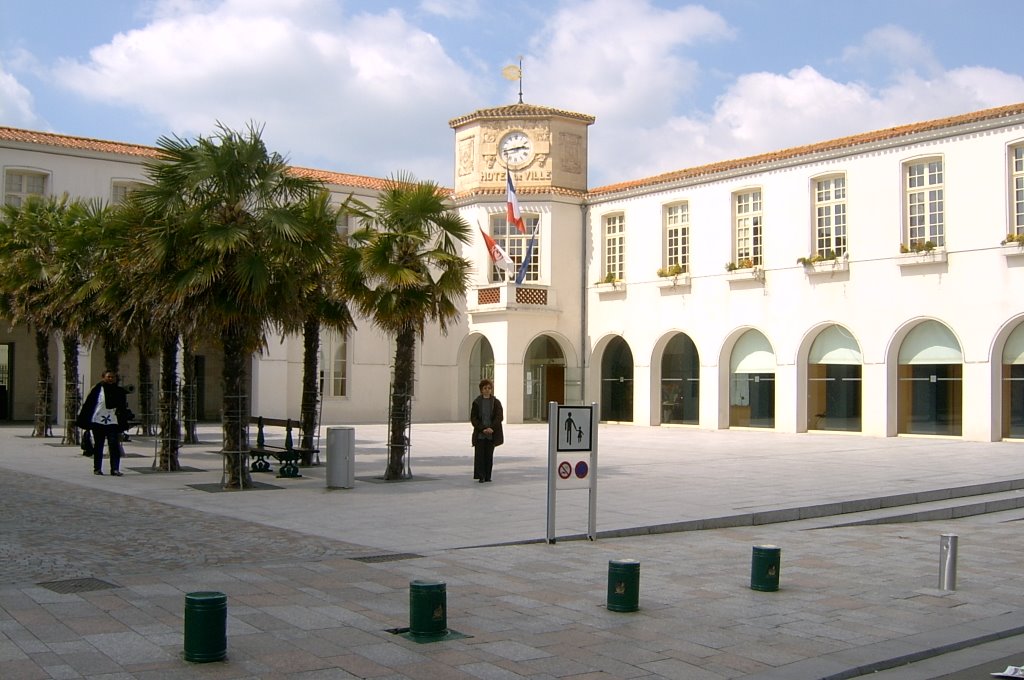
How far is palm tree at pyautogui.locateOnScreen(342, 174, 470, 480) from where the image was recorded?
1722 centimetres

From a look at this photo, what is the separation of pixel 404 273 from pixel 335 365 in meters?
21.9

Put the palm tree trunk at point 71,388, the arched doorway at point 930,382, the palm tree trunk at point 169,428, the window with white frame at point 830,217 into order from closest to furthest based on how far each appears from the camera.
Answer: the palm tree trunk at point 169,428
the palm tree trunk at point 71,388
the arched doorway at point 930,382
the window with white frame at point 830,217

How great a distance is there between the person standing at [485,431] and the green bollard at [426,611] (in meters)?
9.78

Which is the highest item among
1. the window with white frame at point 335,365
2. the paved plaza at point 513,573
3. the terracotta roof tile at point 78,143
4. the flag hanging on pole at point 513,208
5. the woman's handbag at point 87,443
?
the terracotta roof tile at point 78,143

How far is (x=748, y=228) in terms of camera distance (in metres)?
32.4

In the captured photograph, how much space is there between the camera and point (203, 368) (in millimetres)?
39812

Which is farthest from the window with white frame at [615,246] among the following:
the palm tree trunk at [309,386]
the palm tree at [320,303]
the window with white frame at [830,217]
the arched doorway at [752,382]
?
the palm tree trunk at [309,386]

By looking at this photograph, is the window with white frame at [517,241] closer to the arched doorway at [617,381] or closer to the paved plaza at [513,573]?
the arched doorway at [617,381]

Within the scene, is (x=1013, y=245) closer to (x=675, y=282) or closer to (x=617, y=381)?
(x=675, y=282)

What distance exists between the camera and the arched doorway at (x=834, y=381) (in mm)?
29828

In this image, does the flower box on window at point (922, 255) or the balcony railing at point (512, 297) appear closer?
the flower box on window at point (922, 255)

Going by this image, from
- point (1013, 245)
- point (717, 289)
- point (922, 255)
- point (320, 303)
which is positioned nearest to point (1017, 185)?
point (1013, 245)

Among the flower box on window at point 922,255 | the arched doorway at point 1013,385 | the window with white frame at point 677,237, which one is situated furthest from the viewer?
the window with white frame at point 677,237

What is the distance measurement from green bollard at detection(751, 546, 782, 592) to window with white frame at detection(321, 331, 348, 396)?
2991 centimetres
